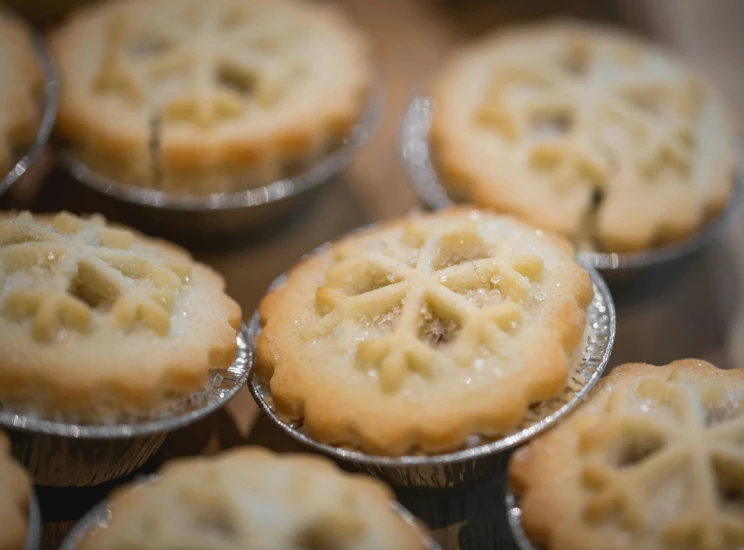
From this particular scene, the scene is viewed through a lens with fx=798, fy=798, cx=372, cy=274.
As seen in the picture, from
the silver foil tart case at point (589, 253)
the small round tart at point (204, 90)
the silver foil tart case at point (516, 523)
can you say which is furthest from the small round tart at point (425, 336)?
the small round tart at point (204, 90)

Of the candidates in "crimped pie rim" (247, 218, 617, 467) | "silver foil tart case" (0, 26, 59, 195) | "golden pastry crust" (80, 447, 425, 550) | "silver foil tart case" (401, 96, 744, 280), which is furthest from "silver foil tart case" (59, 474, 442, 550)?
"silver foil tart case" (0, 26, 59, 195)

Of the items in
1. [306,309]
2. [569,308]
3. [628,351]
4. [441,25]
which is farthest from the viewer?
[441,25]

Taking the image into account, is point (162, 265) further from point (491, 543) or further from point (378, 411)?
point (491, 543)

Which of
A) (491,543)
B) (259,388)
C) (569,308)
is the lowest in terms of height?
(491,543)

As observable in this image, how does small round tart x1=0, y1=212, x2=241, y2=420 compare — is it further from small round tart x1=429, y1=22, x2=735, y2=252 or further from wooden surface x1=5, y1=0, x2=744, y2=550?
small round tart x1=429, y1=22, x2=735, y2=252

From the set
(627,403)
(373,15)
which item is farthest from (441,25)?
(627,403)

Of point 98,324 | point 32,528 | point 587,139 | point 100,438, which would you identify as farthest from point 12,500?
point 587,139

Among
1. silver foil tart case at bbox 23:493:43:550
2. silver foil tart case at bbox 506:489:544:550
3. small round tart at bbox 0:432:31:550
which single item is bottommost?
silver foil tart case at bbox 23:493:43:550
